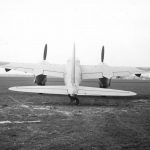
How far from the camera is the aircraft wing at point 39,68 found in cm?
1985

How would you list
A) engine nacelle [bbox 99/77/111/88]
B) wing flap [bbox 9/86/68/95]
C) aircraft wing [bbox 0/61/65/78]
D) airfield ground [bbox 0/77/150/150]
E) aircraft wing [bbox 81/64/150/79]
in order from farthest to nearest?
1. engine nacelle [bbox 99/77/111/88]
2. aircraft wing [bbox 81/64/150/79]
3. aircraft wing [bbox 0/61/65/78]
4. wing flap [bbox 9/86/68/95]
5. airfield ground [bbox 0/77/150/150]

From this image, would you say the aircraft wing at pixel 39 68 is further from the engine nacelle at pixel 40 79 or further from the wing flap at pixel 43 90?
the wing flap at pixel 43 90

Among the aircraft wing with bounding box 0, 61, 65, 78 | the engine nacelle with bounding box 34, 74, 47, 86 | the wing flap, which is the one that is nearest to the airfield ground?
the wing flap

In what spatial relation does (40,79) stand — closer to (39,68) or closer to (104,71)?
(39,68)

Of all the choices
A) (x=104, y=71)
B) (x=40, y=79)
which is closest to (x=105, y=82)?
(x=104, y=71)

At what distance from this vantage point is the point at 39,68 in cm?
2055

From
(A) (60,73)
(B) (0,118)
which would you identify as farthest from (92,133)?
(A) (60,73)

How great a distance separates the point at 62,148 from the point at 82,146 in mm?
503

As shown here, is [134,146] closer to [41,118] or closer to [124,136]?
[124,136]

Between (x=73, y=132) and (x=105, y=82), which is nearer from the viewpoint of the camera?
(x=73, y=132)

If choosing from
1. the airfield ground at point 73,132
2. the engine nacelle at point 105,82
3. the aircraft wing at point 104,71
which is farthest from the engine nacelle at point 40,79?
the airfield ground at point 73,132

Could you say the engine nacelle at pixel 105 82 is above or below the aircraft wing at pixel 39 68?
below

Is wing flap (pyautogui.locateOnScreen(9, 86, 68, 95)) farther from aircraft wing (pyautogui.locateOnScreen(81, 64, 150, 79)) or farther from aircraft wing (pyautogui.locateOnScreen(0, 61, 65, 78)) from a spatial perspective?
aircraft wing (pyautogui.locateOnScreen(81, 64, 150, 79))

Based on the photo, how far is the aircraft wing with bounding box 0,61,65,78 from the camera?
19850 mm
